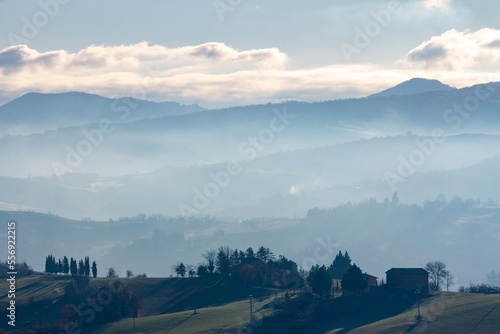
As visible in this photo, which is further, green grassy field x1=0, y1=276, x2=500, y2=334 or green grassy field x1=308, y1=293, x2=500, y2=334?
green grassy field x1=0, y1=276, x2=500, y2=334

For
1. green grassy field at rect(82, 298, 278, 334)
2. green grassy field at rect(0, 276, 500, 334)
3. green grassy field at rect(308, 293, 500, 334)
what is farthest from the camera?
green grassy field at rect(82, 298, 278, 334)

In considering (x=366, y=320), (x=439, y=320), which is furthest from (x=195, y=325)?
(x=439, y=320)

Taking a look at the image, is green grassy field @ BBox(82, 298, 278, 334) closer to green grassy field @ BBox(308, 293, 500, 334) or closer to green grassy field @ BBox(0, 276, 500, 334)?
green grassy field @ BBox(0, 276, 500, 334)

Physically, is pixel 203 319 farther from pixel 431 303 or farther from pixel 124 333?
pixel 431 303

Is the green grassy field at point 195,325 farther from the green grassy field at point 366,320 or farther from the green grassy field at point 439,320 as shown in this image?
the green grassy field at point 439,320

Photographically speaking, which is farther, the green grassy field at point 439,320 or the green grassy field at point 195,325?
the green grassy field at point 195,325

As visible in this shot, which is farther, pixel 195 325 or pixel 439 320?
pixel 195 325

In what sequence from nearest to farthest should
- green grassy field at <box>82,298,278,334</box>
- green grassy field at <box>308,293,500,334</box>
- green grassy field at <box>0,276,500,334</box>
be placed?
green grassy field at <box>308,293,500,334</box>, green grassy field at <box>0,276,500,334</box>, green grassy field at <box>82,298,278,334</box>

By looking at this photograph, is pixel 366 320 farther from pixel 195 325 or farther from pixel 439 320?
pixel 195 325

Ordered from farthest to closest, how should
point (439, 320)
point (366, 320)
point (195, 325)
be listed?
1. point (195, 325)
2. point (366, 320)
3. point (439, 320)

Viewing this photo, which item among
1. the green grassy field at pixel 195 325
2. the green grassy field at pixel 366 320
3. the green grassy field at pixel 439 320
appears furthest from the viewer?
the green grassy field at pixel 195 325

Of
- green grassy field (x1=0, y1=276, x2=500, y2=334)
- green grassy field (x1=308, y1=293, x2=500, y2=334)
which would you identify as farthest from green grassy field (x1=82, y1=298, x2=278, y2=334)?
green grassy field (x1=308, y1=293, x2=500, y2=334)

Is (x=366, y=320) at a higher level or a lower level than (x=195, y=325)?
lower

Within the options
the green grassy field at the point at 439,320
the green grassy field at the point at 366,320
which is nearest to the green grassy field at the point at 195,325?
the green grassy field at the point at 366,320
